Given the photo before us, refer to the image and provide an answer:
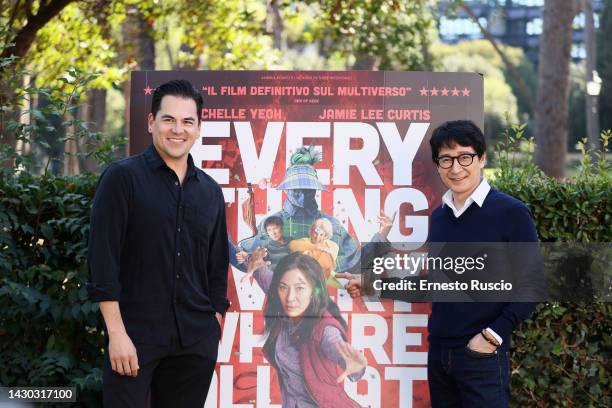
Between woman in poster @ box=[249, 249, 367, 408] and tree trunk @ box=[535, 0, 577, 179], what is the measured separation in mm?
12677

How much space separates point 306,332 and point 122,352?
4.96ft

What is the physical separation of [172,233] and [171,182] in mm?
227

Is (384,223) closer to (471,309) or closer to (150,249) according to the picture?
(471,309)

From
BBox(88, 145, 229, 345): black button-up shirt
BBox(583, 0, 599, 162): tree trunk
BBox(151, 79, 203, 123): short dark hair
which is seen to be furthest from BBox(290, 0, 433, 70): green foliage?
BBox(88, 145, 229, 345): black button-up shirt

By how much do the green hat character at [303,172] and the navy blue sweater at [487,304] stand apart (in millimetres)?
1072

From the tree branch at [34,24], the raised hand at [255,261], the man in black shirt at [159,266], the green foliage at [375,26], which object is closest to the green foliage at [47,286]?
the raised hand at [255,261]

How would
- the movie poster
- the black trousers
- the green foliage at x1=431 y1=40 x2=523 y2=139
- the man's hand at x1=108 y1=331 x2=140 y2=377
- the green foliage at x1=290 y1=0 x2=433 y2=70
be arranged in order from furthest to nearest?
1. the green foliage at x1=431 y1=40 x2=523 y2=139
2. the green foliage at x1=290 y1=0 x2=433 y2=70
3. the movie poster
4. the black trousers
5. the man's hand at x1=108 y1=331 x2=140 y2=377

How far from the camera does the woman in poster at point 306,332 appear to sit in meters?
4.83

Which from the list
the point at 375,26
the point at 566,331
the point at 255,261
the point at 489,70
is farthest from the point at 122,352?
the point at 489,70

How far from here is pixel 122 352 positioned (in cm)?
353

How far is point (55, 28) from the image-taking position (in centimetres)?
1424

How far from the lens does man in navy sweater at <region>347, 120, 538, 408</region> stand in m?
3.79

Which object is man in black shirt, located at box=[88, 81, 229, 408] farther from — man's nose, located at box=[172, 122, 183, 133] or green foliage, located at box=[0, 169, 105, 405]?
green foliage, located at box=[0, 169, 105, 405]

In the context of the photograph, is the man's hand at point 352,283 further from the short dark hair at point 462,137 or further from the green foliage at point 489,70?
the green foliage at point 489,70
